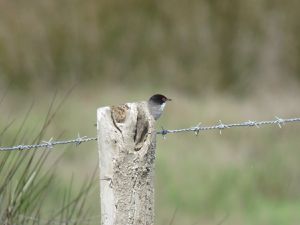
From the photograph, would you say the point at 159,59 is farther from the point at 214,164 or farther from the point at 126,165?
the point at 126,165

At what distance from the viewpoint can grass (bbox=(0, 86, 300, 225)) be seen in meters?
8.87

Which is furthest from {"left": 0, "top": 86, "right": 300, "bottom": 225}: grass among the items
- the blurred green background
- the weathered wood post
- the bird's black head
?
the weathered wood post

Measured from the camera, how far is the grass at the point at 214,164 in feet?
29.1

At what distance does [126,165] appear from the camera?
3680mm

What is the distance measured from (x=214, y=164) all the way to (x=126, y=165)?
608cm

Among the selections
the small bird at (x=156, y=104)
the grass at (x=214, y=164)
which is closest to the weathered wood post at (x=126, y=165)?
the small bird at (x=156, y=104)

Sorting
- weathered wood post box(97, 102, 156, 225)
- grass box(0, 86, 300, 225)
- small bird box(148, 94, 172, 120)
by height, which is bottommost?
weathered wood post box(97, 102, 156, 225)

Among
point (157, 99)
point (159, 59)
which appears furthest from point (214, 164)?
point (157, 99)

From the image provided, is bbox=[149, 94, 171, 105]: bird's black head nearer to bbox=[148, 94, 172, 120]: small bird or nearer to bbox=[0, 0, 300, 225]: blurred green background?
bbox=[148, 94, 172, 120]: small bird

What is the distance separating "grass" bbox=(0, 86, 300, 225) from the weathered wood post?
3973mm

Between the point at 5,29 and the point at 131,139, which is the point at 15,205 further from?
the point at 5,29

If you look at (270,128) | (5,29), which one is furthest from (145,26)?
(270,128)

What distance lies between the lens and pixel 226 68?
12.4 metres

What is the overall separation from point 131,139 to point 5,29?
881 cm
